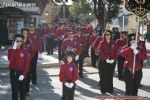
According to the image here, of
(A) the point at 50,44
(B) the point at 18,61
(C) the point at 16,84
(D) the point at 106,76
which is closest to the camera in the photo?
(B) the point at 18,61

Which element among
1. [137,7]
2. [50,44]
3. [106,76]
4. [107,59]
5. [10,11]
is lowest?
[50,44]

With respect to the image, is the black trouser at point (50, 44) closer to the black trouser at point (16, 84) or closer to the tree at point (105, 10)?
the tree at point (105, 10)

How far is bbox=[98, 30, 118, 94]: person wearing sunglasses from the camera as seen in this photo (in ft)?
44.3

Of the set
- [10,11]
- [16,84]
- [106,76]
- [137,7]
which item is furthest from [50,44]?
[16,84]

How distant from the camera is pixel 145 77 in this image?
1773 centimetres

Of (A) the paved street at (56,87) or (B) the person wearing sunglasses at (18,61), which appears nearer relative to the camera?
(B) the person wearing sunglasses at (18,61)

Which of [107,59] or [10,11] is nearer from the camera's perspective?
[107,59]

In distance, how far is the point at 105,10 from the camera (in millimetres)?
36688

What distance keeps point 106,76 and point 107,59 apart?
0.58 m

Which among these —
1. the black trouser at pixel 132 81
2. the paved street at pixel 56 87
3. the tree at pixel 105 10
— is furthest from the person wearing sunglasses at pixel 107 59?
the tree at pixel 105 10

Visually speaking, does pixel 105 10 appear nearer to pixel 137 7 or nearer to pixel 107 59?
pixel 107 59

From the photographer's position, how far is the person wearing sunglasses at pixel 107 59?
13.5 metres

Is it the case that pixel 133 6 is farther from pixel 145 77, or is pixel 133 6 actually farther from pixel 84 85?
pixel 145 77

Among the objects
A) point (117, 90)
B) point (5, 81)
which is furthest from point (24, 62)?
→ point (5, 81)
